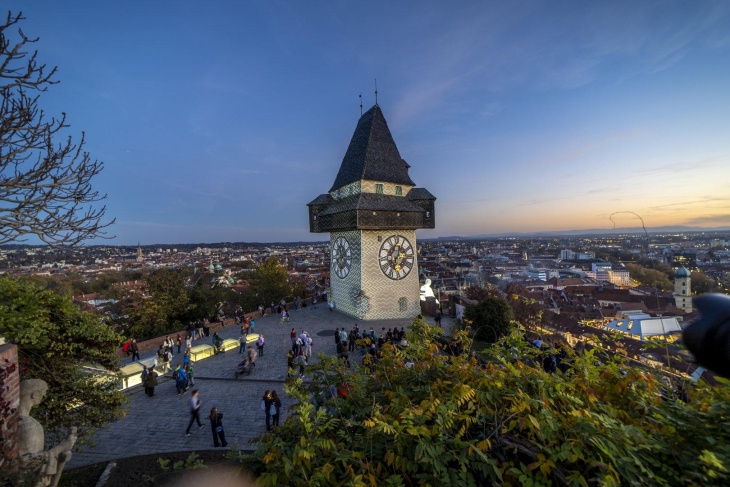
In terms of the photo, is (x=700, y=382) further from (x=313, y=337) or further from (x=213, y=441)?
(x=313, y=337)

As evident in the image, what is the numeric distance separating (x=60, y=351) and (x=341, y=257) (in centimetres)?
1540

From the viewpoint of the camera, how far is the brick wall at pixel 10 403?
3.43m

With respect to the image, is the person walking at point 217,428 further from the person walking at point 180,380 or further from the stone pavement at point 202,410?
the person walking at point 180,380

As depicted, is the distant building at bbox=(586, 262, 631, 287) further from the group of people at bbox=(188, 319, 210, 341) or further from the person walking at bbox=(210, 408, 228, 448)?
the person walking at bbox=(210, 408, 228, 448)

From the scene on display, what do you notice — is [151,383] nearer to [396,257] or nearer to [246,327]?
[246,327]

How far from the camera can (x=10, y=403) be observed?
11.7 ft

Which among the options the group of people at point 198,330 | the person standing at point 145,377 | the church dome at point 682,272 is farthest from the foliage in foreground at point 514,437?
the church dome at point 682,272

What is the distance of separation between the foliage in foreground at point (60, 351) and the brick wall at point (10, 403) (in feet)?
2.61

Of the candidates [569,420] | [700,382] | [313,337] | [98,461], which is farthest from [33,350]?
[313,337]

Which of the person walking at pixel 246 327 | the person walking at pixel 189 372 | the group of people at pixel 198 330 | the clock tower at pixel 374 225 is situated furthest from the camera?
the clock tower at pixel 374 225

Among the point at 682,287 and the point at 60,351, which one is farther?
the point at 682,287

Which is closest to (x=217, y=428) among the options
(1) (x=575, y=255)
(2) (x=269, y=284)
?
(2) (x=269, y=284)

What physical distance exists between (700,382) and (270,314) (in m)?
20.7

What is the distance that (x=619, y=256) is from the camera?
76438mm
